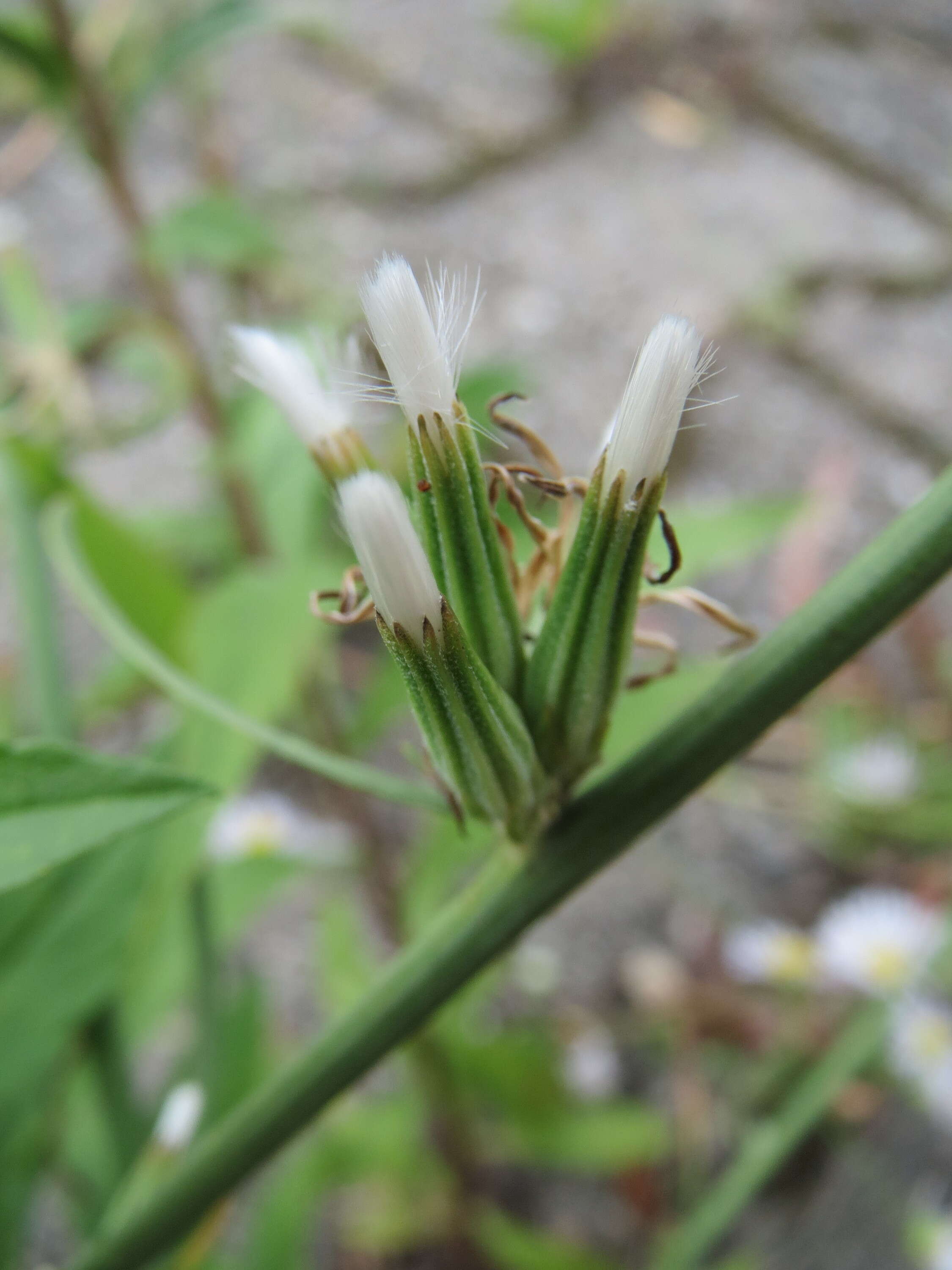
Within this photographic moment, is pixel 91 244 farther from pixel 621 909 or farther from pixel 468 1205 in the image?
pixel 468 1205

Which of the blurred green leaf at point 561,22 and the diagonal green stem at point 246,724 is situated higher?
the diagonal green stem at point 246,724

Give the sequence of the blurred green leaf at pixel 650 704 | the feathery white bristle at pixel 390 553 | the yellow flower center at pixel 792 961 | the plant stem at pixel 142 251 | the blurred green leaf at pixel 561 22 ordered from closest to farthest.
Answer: the feathery white bristle at pixel 390 553
the blurred green leaf at pixel 650 704
the plant stem at pixel 142 251
the yellow flower center at pixel 792 961
the blurred green leaf at pixel 561 22

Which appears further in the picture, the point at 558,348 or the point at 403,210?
the point at 403,210

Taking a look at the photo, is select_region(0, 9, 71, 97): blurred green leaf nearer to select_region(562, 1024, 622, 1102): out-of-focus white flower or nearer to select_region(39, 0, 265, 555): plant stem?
select_region(39, 0, 265, 555): plant stem

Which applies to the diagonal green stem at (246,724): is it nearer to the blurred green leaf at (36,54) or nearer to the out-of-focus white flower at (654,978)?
the blurred green leaf at (36,54)

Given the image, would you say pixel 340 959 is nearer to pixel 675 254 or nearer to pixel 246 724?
pixel 246 724

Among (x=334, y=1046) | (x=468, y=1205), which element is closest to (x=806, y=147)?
(x=468, y=1205)

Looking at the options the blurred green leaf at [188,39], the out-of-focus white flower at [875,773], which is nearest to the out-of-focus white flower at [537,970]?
the out-of-focus white flower at [875,773]
